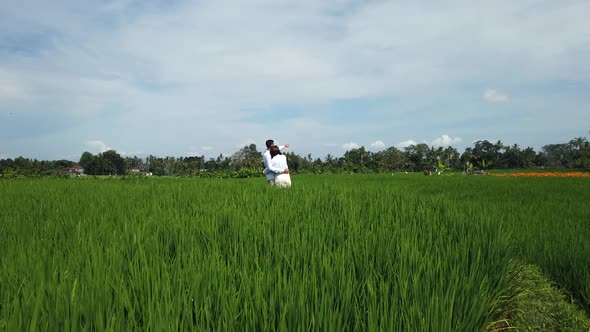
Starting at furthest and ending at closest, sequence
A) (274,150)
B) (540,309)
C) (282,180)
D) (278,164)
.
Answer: (282,180) < (278,164) < (274,150) < (540,309)

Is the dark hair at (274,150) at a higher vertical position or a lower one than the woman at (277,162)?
higher

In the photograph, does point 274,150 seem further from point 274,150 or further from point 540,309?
point 540,309

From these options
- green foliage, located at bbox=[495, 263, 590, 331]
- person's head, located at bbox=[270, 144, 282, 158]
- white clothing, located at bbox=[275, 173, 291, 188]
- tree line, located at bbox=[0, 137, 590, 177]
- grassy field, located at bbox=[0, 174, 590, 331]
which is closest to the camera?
grassy field, located at bbox=[0, 174, 590, 331]

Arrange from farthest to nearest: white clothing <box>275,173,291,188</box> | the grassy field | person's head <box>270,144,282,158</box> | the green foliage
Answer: white clothing <box>275,173,291,188</box>
person's head <box>270,144,282,158</box>
the green foliage
the grassy field

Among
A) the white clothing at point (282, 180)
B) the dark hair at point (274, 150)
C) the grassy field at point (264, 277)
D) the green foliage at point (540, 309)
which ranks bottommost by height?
the green foliage at point (540, 309)

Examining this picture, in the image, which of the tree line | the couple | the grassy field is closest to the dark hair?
the couple

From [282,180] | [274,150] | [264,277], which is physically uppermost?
[274,150]

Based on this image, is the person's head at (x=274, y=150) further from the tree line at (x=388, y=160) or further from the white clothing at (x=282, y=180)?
the tree line at (x=388, y=160)

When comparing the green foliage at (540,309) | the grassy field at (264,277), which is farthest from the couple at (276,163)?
the green foliage at (540,309)

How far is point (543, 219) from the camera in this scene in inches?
185

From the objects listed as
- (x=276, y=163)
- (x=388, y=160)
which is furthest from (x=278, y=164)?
(x=388, y=160)

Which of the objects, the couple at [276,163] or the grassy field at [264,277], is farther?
the couple at [276,163]

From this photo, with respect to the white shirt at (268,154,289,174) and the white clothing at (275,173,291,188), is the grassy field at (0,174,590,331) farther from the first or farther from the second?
the white clothing at (275,173,291,188)

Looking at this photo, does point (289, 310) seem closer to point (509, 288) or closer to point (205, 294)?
point (205, 294)
